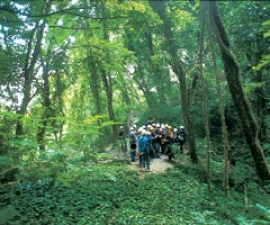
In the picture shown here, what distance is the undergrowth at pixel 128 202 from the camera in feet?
23.5

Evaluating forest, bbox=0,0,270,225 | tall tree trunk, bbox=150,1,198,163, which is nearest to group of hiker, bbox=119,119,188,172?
forest, bbox=0,0,270,225

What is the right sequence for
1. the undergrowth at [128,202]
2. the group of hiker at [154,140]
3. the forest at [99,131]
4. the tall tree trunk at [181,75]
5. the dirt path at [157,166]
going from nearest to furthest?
the forest at [99,131] < the undergrowth at [128,202] < the tall tree trunk at [181,75] < the dirt path at [157,166] < the group of hiker at [154,140]

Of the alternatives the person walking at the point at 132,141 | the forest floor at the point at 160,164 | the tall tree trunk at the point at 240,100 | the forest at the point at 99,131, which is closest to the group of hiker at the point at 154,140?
the person walking at the point at 132,141

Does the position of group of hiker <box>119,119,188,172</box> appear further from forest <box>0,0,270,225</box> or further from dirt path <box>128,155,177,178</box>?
forest <box>0,0,270,225</box>

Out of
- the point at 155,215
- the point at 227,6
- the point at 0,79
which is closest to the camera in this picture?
the point at 0,79

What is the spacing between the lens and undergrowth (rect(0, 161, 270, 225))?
7152mm

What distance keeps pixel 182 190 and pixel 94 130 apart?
6.76 metres

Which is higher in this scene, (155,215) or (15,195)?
(15,195)

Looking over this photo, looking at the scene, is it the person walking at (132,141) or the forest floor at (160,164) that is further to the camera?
the person walking at (132,141)

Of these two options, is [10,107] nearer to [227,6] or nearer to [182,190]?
[182,190]

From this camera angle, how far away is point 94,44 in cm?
1102

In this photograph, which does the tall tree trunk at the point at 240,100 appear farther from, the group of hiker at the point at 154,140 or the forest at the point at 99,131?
the group of hiker at the point at 154,140

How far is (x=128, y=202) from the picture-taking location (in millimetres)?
9055

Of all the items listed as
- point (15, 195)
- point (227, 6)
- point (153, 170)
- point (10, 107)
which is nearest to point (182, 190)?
point (153, 170)
